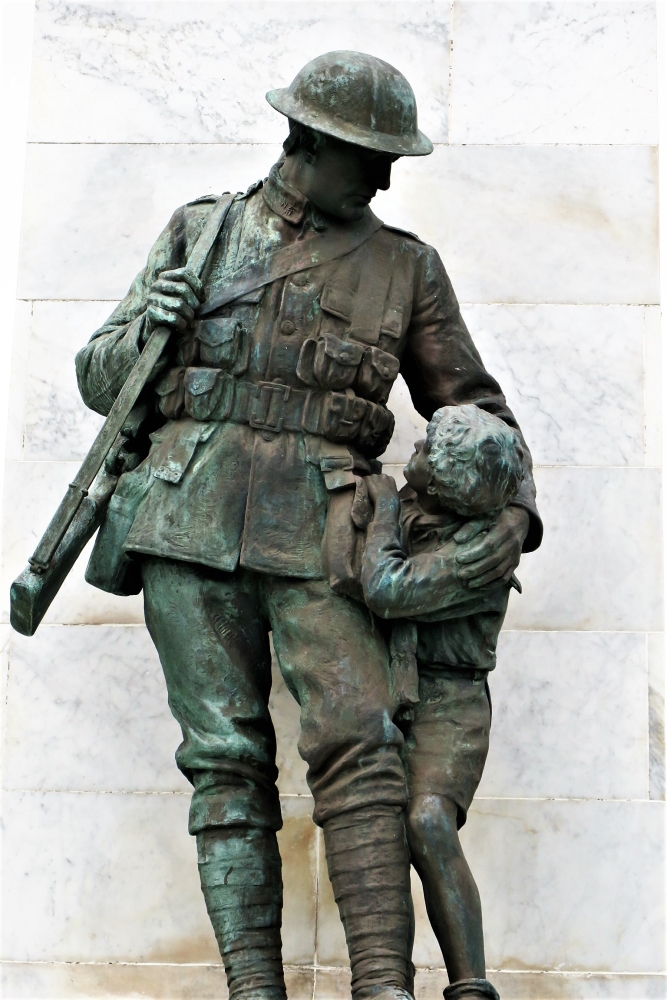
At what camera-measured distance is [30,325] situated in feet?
→ 21.8

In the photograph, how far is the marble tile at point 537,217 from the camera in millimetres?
6598

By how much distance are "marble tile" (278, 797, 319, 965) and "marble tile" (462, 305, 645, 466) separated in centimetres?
142

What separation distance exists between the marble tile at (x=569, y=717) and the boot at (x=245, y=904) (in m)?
1.37

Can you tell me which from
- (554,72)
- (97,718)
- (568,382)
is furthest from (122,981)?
(554,72)

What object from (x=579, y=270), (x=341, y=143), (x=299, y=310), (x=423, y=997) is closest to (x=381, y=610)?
(x=299, y=310)

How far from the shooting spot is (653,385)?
6516 millimetres

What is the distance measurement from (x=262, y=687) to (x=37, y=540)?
152 cm

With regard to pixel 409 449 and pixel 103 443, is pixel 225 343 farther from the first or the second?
pixel 409 449

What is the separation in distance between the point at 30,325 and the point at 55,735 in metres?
1.41

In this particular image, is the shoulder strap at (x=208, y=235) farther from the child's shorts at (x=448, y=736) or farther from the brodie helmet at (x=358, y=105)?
the child's shorts at (x=448, y=736)

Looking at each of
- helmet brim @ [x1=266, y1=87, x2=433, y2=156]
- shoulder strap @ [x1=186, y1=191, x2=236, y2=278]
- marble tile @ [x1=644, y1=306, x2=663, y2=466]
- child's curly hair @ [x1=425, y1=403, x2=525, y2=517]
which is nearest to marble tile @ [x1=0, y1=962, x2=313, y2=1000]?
child's curly hair @ [x1=425, y1=403, x2=525, y2=517]

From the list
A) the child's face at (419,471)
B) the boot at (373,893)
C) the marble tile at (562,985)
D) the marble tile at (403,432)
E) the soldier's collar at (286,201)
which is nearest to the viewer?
the boot at (373,893)

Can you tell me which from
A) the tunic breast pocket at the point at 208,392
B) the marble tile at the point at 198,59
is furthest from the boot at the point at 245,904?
the marble tile at the point at 198,59

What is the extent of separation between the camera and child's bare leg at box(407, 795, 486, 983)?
4.80 m
